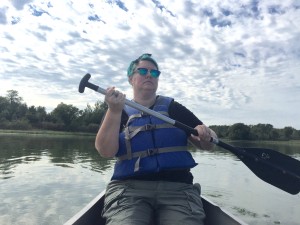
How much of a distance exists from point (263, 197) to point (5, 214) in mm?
6839

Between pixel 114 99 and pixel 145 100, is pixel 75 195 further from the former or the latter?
pixel 114 99

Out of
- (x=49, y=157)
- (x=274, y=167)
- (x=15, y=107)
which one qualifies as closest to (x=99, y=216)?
(x=274, y=167)

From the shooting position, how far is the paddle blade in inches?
150

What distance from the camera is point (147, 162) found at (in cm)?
304

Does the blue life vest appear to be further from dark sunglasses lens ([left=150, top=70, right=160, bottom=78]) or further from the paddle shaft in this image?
dark sunglasses lens ([left=150, top=70, right=160, bottom=78])

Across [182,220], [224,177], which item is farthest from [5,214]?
[224,177]

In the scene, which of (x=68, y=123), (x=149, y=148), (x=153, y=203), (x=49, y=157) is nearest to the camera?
(x=153, y=203)

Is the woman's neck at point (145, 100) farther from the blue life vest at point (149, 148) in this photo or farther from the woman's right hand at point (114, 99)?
the woman's right hand at point (114, 99)

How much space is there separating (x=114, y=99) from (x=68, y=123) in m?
68.9

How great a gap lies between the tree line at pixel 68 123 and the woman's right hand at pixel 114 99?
5779 cm

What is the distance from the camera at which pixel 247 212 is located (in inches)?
303

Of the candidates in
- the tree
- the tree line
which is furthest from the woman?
the tree

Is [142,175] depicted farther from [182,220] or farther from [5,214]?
[5,214]

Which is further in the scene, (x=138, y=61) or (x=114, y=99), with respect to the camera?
(x=138, y=61)
